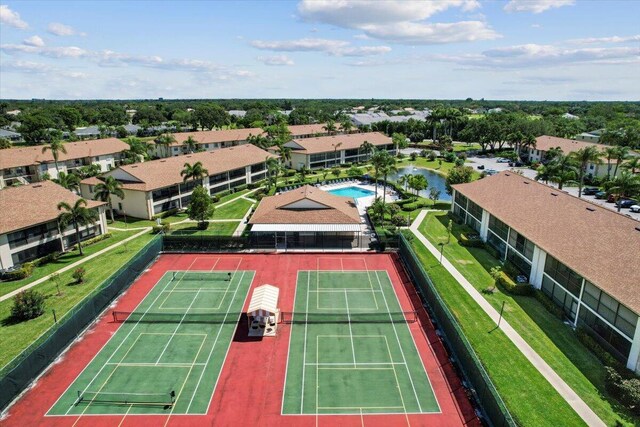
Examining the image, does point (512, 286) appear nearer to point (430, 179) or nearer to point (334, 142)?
point (430, 179)

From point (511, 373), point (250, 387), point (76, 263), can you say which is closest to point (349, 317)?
point (250, 387)

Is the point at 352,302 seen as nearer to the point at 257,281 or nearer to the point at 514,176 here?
the point at 257,281

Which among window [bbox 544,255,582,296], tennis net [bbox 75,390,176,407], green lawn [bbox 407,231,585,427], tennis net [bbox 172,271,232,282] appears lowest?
tennis net [bbox 75,390,176,407]

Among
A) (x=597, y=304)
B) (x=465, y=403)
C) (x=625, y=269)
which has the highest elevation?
(x=625, y=269)

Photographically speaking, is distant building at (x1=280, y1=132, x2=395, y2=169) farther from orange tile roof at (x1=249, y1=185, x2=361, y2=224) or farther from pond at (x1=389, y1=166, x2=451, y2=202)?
orange tile roof at (x1=249, y1=185, x2=361, y2=224)

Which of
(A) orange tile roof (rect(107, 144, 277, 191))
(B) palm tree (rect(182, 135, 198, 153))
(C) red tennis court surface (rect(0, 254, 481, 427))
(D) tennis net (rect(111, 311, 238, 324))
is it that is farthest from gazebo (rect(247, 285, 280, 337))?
(B) palm tree (rect(182, 135, 198, 153))

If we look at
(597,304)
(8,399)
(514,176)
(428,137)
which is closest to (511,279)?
(597,304)
